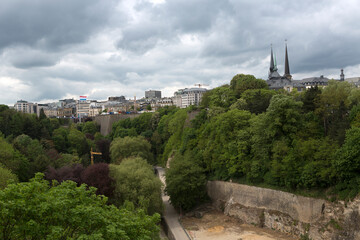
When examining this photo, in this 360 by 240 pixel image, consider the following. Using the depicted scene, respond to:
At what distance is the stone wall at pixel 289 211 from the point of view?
2559cm

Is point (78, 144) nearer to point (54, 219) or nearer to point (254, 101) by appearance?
point (254, 101)

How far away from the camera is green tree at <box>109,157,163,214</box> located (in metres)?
32.3

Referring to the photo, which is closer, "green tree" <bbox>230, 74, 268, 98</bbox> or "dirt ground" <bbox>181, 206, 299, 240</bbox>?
"dirt ground" <bbox>181, 206, 299, 240</bbox>

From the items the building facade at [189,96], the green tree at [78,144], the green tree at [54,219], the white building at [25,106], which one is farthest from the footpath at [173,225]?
the white building at [25,106]

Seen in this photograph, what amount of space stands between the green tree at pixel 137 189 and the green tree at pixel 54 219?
17.3 m

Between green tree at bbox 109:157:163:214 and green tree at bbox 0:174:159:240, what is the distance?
56.8 ft

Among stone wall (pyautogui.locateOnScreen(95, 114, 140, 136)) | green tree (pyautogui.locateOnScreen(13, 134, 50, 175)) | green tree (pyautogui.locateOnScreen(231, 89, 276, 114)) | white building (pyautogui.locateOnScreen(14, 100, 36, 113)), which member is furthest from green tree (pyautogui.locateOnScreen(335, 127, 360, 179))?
white building (pyautogui.locateOnScreen(14, 100, 36, 113))

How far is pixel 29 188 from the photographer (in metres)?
13.1

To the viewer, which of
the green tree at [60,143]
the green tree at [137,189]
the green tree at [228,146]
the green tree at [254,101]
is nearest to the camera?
the green tree at [137,189]

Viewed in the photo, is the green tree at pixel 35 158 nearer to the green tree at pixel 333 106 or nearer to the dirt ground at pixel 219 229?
the dirt ground at pixel 219 229

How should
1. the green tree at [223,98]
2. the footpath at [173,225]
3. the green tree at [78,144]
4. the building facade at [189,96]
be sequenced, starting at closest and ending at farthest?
the footpath at [173,225] < the green tree at [223,98] < the green tree at [78,144] < the building facade at [189,96]

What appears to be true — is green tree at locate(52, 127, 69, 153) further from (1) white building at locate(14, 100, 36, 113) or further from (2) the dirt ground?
(1) white building at locate(14, 100, 36, 113)

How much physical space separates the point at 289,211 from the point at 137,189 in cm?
1476

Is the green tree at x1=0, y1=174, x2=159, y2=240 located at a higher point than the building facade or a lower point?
lower
